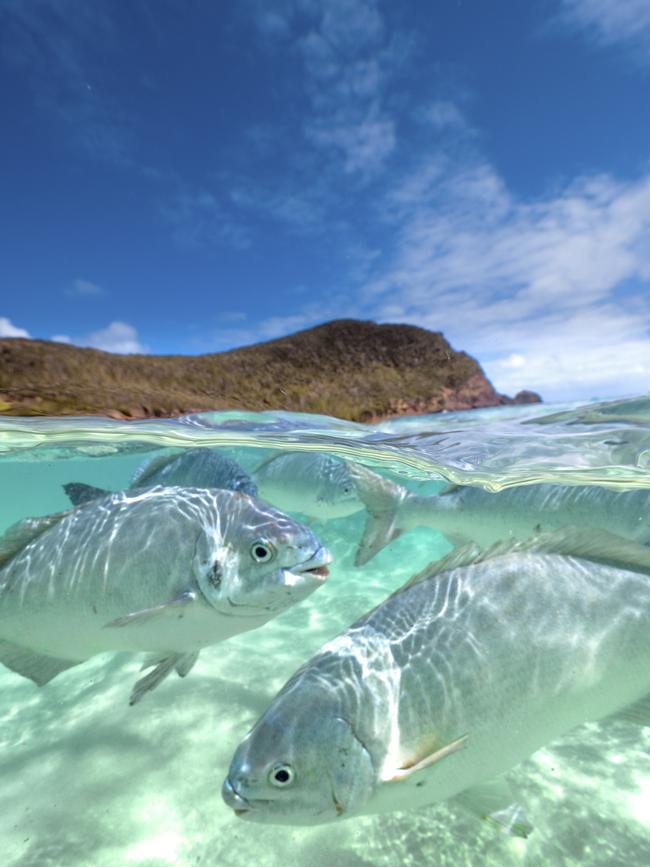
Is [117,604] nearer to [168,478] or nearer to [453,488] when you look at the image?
[168,478]

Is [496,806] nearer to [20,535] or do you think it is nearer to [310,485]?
[20,535]

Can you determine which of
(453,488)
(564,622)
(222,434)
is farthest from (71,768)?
(222,434)

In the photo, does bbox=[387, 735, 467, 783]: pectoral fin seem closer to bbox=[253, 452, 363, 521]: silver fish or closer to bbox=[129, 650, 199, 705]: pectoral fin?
bbox=[129, 650, 199, 705]: pectoral fin

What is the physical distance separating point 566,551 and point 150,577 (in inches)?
110

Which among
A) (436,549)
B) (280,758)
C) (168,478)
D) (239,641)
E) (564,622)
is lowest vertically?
(436,549)

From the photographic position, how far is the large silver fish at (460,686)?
238cm

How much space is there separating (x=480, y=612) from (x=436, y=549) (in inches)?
516

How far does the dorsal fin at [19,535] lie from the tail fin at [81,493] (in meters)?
0.48

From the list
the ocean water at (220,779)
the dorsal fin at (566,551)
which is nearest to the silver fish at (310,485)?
the ocean water at (220,779)

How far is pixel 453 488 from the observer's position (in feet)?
22.0

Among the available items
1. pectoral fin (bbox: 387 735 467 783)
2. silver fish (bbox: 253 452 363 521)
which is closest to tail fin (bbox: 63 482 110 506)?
pectoral fin (bbox: 387 735 467 783)

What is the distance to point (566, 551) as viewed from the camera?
10.7 feet

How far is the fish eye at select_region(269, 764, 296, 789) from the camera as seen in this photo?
235 centimetres

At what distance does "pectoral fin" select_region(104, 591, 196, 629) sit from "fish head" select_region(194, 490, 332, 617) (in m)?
0.15
